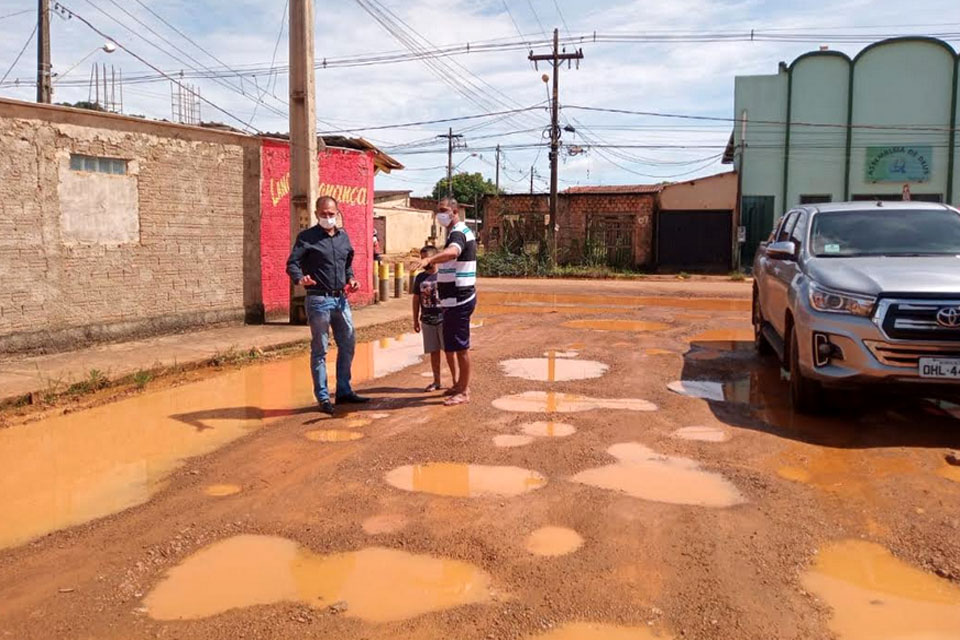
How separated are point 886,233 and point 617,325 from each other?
20.1ft

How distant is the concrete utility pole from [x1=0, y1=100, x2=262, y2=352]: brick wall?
0.70 meters

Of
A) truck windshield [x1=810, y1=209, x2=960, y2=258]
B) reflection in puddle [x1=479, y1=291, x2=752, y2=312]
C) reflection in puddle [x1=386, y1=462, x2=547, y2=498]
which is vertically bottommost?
reflection in puddle [x1=386, y1=462, x2=547, y2=498]

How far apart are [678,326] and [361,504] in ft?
30.6

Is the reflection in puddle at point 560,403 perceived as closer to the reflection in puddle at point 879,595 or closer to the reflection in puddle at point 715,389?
the reflection in puddle at point 715,389

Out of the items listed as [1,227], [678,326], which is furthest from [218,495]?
[678,326]

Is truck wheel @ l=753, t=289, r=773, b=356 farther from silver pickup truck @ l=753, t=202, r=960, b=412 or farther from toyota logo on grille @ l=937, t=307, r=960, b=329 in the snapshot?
toyota logo on grille @ l=937, t=307, r=960, b=329

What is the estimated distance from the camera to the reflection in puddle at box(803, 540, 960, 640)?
323cm

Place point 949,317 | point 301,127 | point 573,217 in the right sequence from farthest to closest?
1. point 573,217
2. point 301,127
3. point 949,317

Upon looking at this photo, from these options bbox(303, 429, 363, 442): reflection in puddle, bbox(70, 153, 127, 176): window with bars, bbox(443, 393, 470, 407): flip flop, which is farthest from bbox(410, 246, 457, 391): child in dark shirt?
bbox(70, 153, 127, 176): window with bars

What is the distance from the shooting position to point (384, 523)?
14.3ft

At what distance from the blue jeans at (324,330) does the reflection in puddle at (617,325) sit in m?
6.06

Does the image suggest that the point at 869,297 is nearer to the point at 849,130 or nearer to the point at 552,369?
the point at 552,369

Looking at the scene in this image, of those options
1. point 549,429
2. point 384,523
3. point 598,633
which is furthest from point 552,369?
point 598,633

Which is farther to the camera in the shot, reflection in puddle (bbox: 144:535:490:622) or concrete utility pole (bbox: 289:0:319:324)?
concrete utility pole (bbox: 289:0:319:324)
